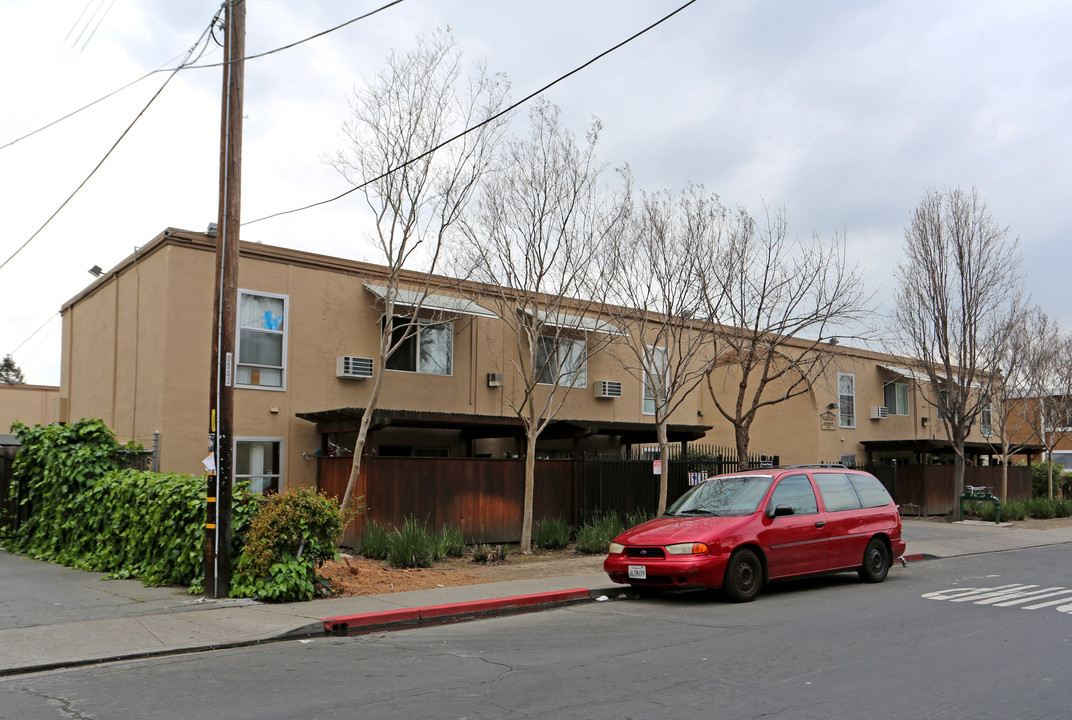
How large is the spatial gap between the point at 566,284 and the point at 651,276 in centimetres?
192

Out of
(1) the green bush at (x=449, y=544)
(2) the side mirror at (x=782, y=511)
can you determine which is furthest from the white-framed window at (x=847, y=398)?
(2) the side mirror at (x=782, y=511)

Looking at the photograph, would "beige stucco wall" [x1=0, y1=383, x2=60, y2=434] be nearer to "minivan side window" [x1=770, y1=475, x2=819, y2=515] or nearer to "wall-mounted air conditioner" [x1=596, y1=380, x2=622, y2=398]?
"wall-mounted air conditioner" [x1=596, y1=380, x2=622, y2=398]

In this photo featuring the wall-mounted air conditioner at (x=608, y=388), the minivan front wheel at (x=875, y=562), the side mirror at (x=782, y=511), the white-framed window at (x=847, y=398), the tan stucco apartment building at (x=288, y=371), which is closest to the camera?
the side mirror at (x=782, y=511)

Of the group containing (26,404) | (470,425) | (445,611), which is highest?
(26,404)

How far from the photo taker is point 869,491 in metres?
12.8

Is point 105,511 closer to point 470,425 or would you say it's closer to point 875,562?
point 470,425

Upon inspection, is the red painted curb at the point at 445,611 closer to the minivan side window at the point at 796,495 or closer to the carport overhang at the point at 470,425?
the minivan side window at the point at 796,495

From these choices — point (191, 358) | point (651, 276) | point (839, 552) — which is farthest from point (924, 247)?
point (191, 358)

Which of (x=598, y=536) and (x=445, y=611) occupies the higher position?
(x=598, y=536)

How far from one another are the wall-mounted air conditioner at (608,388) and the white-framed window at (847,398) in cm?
999

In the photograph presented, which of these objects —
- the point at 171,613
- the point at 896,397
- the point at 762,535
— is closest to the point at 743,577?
the point at 762,535

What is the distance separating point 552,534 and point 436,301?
511 centimetres

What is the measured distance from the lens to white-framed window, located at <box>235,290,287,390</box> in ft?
52.5

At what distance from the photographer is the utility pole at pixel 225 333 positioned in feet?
33.7
